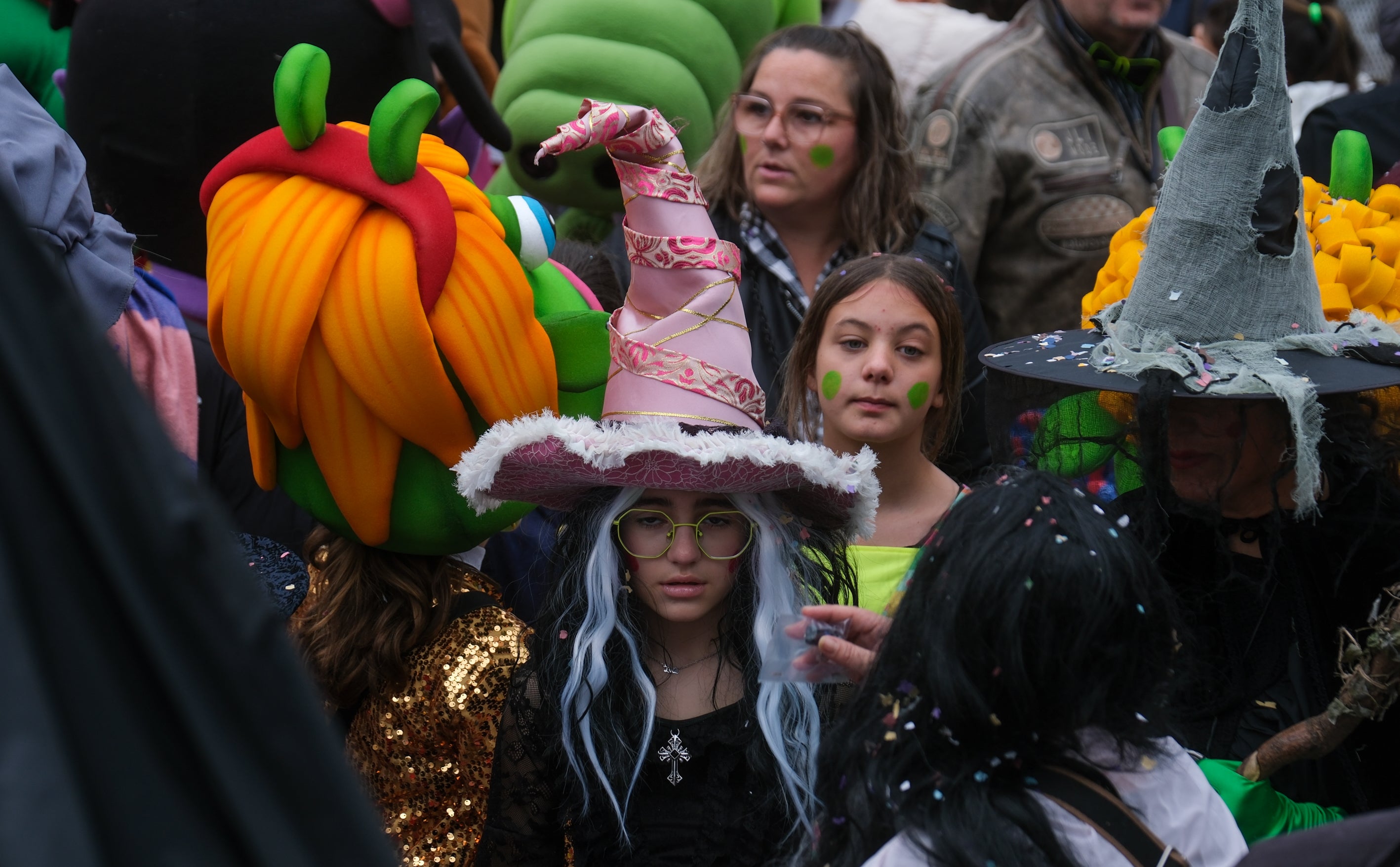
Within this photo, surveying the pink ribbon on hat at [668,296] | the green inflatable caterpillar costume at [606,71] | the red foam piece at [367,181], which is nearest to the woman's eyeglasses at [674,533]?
the pink ribbon on hat at [668,296]

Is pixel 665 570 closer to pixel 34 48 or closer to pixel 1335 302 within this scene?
pixel 1335 302

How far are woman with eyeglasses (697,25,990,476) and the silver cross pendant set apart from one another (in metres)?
1.35

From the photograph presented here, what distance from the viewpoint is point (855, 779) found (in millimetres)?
1691

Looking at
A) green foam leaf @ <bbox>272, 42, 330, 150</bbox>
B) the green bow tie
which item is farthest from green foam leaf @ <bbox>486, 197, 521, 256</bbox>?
the green bow tie

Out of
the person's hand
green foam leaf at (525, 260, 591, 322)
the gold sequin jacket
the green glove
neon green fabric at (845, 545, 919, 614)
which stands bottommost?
the gold sequin jacket

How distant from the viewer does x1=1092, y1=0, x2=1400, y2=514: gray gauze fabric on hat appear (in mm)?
2332

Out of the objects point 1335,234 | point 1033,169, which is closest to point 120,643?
point 1335,234

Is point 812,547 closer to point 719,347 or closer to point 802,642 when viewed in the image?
point 719,347

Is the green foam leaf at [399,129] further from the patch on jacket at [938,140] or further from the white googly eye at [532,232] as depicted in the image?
the patch on jacket at [938,140]

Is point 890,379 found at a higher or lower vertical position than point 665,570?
higher

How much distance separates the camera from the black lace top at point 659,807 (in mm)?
2305

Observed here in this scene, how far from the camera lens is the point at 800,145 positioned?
11.8ft

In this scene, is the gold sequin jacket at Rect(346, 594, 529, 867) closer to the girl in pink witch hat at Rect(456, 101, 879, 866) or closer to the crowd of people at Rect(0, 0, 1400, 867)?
the crowd of people at Rect(0, 0, 1400, 867)

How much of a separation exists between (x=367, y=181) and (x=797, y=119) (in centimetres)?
148
